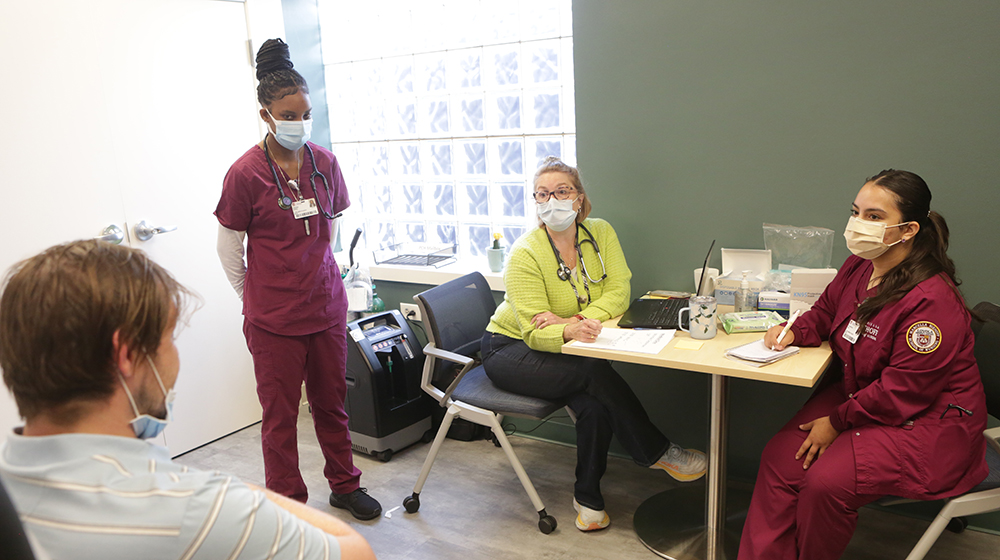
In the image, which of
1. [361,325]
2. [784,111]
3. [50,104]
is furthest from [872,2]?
[50,104]

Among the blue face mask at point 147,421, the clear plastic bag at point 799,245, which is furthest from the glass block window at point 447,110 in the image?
the blue face mask at point 147,421

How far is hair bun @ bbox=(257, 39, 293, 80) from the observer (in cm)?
231

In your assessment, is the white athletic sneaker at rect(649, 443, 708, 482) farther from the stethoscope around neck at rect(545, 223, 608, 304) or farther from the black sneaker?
the black sneaker

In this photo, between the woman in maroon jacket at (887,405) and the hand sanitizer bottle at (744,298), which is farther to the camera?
the hand sanitizer bottle at (744,298)

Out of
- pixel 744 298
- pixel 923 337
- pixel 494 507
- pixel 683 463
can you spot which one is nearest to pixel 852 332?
pixel 923 337

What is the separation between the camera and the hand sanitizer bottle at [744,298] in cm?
244

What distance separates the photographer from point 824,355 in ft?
6.66

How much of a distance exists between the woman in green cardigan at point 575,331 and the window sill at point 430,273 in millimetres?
584

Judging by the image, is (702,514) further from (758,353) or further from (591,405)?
(758,353)

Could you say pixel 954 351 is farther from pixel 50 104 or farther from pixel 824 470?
pixel 50 104

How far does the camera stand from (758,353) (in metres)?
2.01

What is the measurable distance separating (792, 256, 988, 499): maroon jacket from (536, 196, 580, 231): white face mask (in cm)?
114

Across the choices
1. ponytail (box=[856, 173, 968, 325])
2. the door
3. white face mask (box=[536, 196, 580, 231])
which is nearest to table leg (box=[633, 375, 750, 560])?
ponytail (box=[856, 173, 968, 325])

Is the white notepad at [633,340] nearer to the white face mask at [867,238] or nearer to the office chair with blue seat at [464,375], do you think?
the office chair with blue seat at [464,375]
